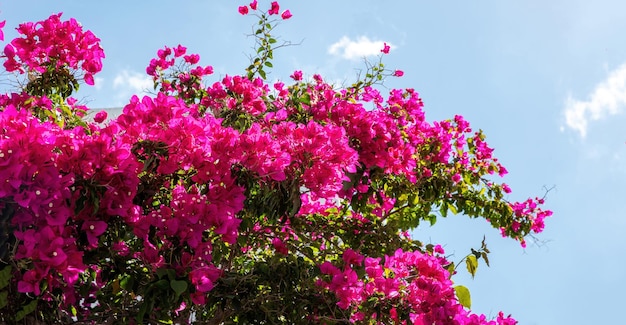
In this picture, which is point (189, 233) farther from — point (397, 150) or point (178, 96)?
point (178, 96)

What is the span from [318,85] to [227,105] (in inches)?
24.9

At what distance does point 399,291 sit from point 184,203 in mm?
992

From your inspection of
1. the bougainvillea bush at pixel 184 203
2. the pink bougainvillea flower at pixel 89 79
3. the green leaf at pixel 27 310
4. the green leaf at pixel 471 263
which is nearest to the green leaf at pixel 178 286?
the bougainvillea bush at pixel 184 203

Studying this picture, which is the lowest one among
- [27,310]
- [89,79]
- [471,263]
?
[27,310]

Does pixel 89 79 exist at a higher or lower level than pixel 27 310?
higher

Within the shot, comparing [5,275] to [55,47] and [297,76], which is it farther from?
[297,76]

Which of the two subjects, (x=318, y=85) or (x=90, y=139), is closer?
(x=90, y=139)

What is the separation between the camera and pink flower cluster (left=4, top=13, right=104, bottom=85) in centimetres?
352

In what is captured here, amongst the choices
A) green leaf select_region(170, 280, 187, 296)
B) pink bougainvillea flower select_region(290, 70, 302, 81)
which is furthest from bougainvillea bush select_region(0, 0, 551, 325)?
pink bougainvillea flower select_region(290, 70, 302, 81)

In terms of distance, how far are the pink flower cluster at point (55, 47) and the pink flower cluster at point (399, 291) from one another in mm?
1879

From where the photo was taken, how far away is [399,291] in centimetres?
271

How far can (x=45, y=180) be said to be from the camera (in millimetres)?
Answer: 2076

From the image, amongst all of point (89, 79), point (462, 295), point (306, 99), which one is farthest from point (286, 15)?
point (462, 295)

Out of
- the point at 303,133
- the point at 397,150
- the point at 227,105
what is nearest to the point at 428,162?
the point at 397,150
